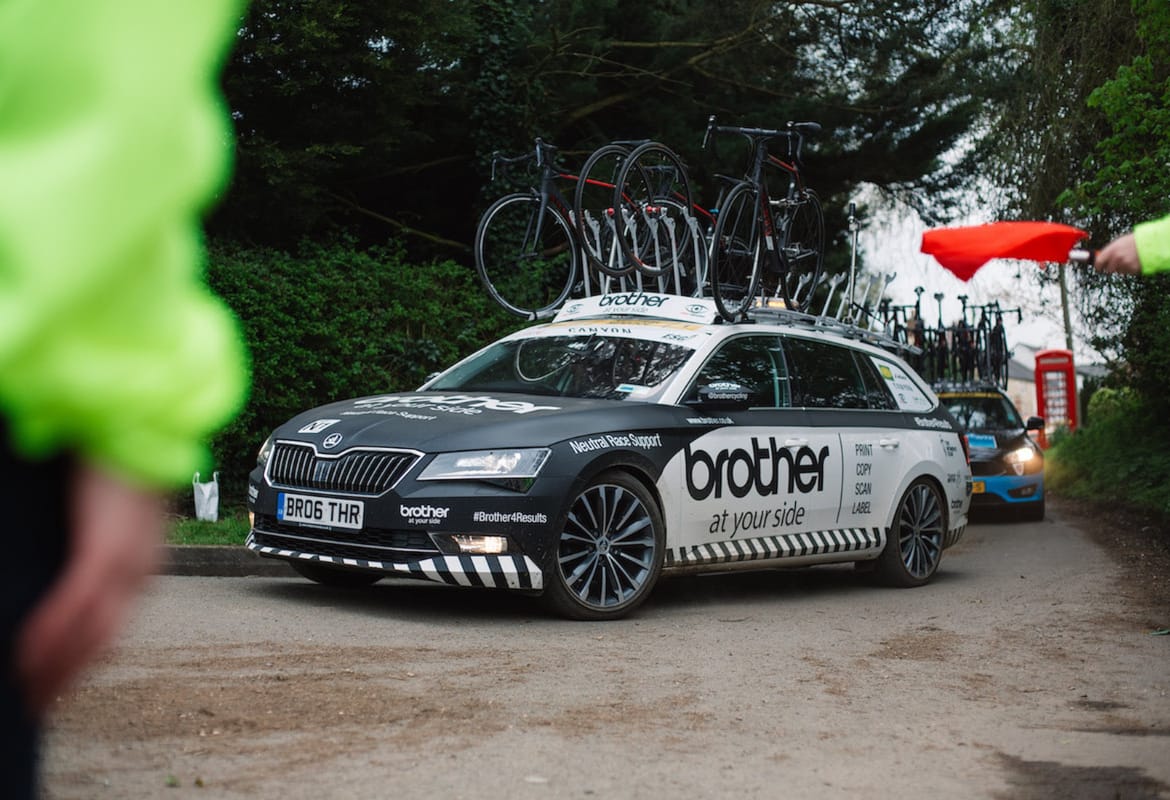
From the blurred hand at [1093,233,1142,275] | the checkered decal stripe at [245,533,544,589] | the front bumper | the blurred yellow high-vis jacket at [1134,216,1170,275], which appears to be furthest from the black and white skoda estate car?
the front bumper

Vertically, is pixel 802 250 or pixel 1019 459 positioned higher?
pixel 802 250

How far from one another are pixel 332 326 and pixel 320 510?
6086 mm

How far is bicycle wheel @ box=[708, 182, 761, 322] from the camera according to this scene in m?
11.2

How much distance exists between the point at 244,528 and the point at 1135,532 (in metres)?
10.3

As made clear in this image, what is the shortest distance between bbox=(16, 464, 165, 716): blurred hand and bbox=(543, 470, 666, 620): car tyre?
6.28 m

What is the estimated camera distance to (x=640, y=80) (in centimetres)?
2139

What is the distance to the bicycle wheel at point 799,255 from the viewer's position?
12.0m

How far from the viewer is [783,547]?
942 cm

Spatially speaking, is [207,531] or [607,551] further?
[207,531]

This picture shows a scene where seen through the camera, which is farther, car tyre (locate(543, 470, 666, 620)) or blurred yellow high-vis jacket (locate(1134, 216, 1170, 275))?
car tyre (locate(543, 470, 666, 620))

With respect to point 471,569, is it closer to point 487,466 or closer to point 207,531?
point 487,466

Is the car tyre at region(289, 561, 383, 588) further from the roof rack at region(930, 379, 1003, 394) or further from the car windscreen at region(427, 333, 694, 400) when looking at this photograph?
the roof rack at region(930, 379, 1003, 394)

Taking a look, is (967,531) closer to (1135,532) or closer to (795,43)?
(1135,532)

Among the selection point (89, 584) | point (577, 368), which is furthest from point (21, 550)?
point (577, 368)
